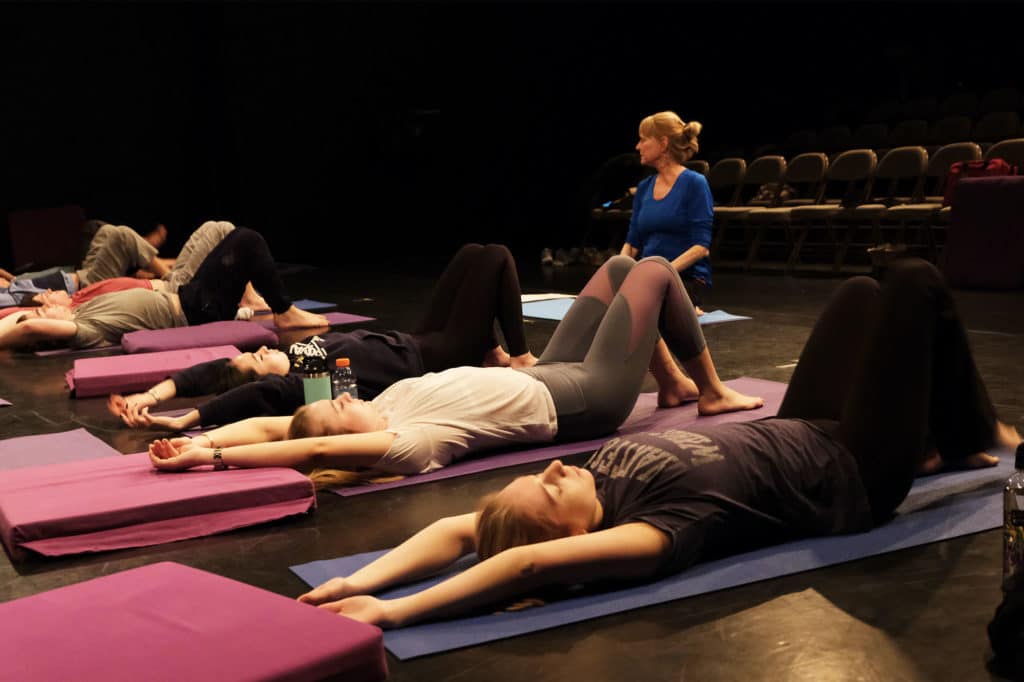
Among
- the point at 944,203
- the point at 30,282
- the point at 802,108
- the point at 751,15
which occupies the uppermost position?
the point at 751,15

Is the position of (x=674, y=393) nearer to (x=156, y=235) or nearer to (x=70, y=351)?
(x=70, y=351)

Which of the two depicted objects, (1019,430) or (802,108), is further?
(802,108)

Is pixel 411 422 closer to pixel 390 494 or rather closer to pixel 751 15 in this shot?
pixel 390 494

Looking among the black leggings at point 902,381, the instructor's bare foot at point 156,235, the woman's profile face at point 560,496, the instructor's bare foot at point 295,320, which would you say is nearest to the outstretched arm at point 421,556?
the woman's profile face at point 560,496

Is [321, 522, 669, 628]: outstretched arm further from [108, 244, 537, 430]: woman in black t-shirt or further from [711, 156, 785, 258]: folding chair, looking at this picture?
[711, 156, 785, 258]: folding chair

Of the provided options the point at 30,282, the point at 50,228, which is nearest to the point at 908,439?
the point at 30,282

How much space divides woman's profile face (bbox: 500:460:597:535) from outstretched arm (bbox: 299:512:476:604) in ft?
0.46

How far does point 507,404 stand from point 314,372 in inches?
27.2

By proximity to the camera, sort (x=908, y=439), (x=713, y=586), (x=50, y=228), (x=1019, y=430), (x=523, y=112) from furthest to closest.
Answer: (x=523, y=112), (x=50, y=228), (x=1019, y=430), (x=908, y=439), (x=713, y=586)

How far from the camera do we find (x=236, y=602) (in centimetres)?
168

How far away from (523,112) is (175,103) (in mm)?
3502

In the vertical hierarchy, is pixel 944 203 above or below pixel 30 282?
above

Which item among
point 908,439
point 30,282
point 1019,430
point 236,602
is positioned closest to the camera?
point 236,602

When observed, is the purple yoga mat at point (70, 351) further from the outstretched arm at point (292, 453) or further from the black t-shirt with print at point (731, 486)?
the black t-shirt with print at point (731, 486)
